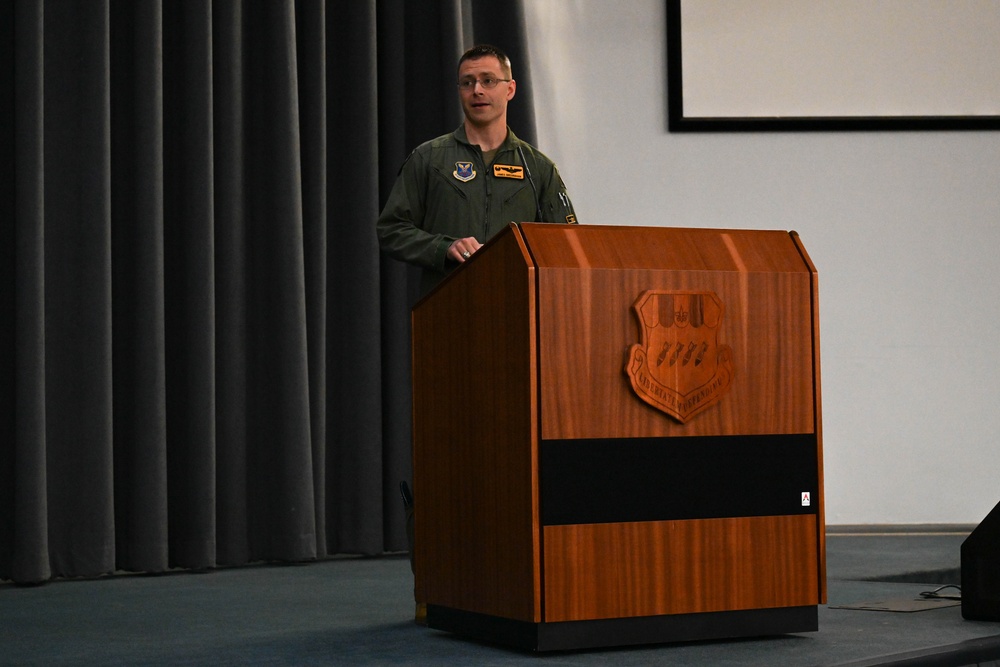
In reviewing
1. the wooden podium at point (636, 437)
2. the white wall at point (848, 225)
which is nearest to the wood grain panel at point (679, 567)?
the wooden podium at point (636, 437)

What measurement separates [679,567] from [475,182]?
3.22 feet

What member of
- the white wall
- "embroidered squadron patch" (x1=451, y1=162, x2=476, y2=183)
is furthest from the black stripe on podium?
the white wall

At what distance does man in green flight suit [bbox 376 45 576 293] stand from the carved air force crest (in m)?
0.68

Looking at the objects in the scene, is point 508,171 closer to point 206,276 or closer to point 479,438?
point 479,438

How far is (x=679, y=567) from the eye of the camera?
172 centimetres

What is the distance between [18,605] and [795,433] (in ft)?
5.91

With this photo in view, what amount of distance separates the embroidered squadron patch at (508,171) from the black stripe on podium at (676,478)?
2.73ft

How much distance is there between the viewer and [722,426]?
5.81 ft

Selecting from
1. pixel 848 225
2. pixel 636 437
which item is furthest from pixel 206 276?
pixel 848 225

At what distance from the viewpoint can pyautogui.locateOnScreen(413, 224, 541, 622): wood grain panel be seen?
1654 millimetres

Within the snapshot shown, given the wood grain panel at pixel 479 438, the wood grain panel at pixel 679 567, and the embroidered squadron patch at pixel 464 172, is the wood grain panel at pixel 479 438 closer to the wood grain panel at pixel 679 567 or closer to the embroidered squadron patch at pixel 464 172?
the wood grain panel at pixel 679 567

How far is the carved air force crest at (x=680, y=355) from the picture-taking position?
1715 mm

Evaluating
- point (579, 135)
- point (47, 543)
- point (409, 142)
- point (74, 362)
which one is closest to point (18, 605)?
point (47, 543)

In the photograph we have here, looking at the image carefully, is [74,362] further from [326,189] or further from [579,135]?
[579,135]
